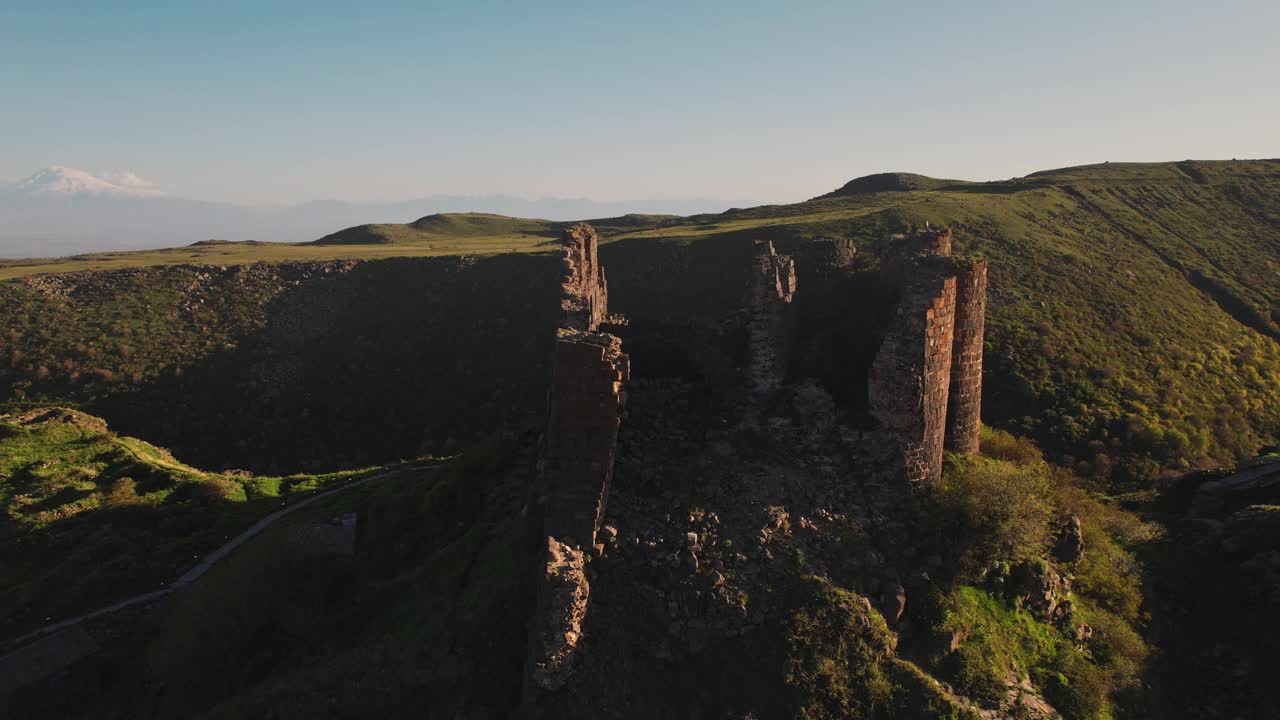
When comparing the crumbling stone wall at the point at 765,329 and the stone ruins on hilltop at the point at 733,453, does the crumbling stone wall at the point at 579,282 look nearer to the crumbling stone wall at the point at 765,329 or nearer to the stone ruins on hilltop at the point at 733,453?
the stone ruins on hilltop at the point at 733,453

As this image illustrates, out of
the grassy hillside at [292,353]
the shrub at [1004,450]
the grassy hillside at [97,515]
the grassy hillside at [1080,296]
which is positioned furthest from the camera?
the grassy hillside at [292,353]

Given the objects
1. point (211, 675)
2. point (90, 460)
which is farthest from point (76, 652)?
point (90, 460)

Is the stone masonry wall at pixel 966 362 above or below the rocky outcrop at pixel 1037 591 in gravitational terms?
above

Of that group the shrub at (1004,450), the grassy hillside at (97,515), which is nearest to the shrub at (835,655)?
the shrub at (1004,450)

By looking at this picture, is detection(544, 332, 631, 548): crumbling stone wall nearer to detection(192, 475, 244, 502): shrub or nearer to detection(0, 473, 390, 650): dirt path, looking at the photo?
detection(0, 473, 390, 650): dirt path

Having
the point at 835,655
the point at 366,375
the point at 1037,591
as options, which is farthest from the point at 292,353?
the point at 1037,591

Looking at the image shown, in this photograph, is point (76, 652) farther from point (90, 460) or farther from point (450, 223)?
point (450, 223)

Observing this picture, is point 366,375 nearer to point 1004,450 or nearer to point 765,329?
point 765,329

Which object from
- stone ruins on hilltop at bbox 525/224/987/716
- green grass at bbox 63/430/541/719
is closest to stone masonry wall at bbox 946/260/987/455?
stone ruins on hilltop at bbox 525/224/987/716
